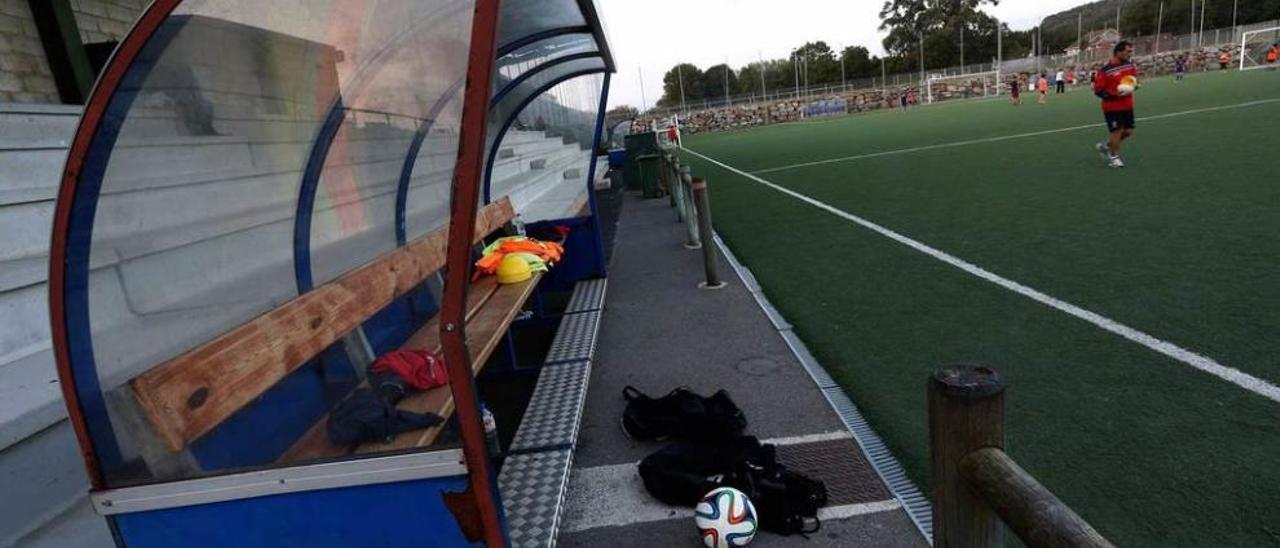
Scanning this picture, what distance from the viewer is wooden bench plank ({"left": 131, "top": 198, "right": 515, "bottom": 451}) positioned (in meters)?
2.10

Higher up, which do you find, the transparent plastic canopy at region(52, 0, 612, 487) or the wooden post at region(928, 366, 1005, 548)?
the transparent plastic canopy at region(52, 0, 612, 487)

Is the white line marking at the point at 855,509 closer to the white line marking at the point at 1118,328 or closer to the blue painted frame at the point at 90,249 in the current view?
the white line marking at the point at 1118,328

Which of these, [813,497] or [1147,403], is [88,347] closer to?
[813,497]

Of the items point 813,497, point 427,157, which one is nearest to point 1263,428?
point 813,497

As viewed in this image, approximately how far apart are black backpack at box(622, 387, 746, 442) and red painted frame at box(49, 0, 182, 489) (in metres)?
2.39

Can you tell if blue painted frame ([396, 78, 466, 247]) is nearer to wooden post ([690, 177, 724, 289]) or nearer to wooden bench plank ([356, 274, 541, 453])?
wooden bench plank ([356, 274, 541, 453])

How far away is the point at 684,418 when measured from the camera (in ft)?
11.6

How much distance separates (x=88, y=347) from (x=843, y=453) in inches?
120

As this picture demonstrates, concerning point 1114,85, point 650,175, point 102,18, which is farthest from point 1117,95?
point 102,18

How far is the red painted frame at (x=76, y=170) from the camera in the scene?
1927 millimetres

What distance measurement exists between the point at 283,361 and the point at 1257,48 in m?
→ 70.0

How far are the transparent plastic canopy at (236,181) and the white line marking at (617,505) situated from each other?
1.18 m

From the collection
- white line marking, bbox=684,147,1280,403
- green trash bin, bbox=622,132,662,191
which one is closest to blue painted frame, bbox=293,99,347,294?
white line marking, bbox=684,147,1280,403

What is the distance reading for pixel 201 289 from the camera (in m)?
2.65
